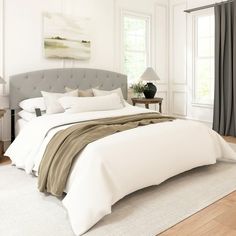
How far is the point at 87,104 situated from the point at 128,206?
6.13 ft

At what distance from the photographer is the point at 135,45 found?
236 inches

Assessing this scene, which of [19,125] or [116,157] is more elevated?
[19,125]

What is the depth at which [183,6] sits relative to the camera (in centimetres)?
618

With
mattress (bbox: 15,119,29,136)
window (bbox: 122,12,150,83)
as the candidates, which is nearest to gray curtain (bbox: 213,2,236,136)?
window (bbox: 122,12,150,83)

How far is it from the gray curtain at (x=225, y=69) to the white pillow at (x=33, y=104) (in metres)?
3.19

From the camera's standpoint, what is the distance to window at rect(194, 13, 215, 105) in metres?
5.77

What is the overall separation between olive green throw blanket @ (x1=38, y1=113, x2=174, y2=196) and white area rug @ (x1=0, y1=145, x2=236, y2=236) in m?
0.17

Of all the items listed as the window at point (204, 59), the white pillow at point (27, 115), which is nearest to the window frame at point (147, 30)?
the window at point (204, 59)

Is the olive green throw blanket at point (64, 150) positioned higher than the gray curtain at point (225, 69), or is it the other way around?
the gray curtain at point (225, 69)

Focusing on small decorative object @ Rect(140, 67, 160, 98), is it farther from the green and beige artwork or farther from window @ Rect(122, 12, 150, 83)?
the green and beige artwork

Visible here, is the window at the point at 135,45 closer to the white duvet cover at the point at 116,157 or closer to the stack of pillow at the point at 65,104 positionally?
the stack of pillow at the point at 65,104

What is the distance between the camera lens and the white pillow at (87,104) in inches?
156

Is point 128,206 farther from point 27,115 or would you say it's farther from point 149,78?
point 149,78

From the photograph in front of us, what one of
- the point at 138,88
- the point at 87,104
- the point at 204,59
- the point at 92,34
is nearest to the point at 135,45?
the point at 138,88
